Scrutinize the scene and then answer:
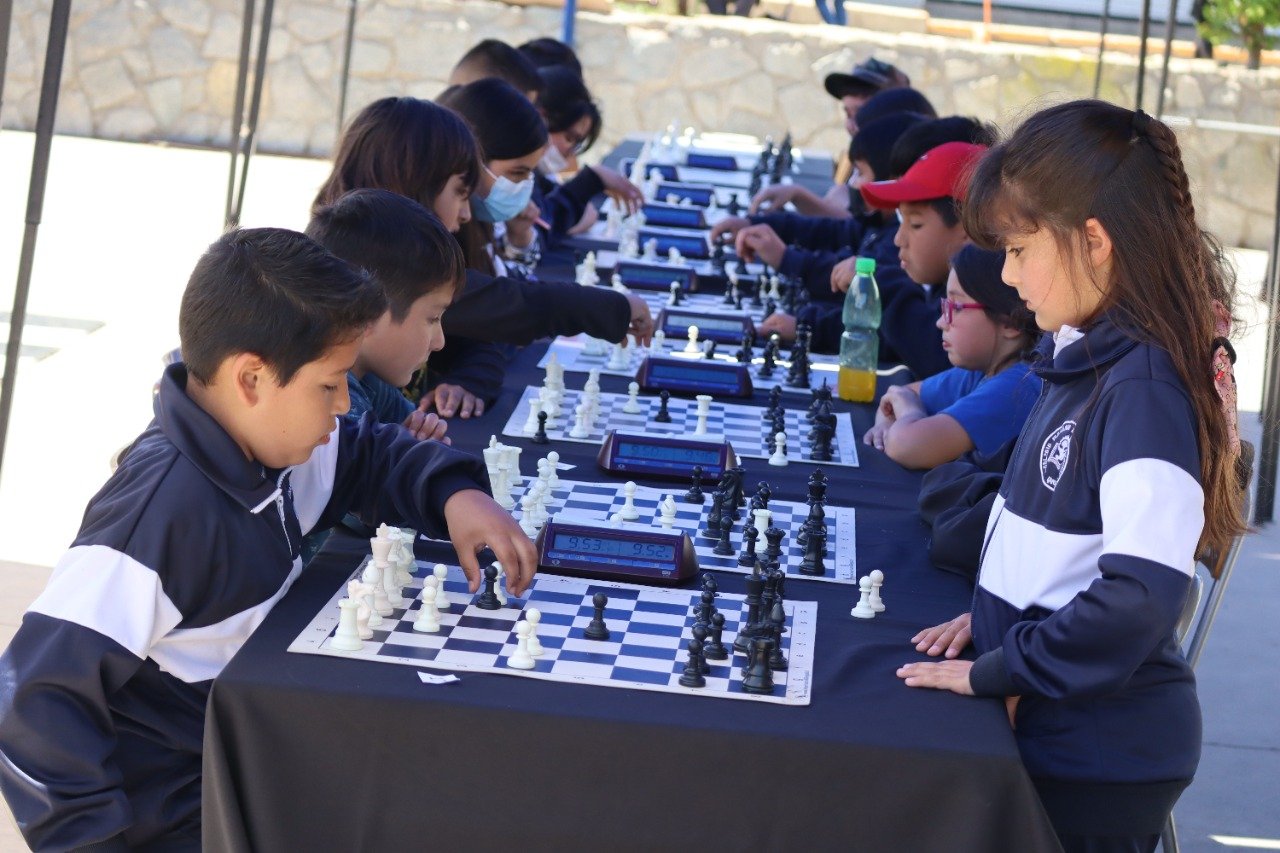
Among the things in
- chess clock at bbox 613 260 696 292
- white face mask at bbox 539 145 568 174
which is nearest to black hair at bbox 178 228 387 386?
chess clock at bbox 613 260 696 292

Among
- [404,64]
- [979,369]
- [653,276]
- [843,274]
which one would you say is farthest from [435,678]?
[404,64]

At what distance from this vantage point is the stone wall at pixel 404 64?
40.7 ft

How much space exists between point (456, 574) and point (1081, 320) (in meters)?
0.95

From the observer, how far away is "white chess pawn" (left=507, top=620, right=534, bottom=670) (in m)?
1.90

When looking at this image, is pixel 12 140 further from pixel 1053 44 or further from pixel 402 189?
pixel 402 189

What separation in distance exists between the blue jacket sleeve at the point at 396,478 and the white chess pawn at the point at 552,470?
293 millimetres

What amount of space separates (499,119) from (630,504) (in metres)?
1.95

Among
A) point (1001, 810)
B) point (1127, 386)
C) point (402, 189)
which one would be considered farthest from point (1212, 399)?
point (402, 189)

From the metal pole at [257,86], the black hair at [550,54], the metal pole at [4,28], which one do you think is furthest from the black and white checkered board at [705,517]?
the black hair at [550,54]

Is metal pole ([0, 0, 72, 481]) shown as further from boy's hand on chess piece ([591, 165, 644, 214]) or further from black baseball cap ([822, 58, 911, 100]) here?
black baseball cap ([822, 58, 911, 100])

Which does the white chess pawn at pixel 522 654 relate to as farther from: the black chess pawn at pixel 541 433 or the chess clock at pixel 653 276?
the chess clock at pixel 653 276

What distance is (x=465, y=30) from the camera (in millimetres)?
12508

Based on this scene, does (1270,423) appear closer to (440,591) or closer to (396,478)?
(396,478)

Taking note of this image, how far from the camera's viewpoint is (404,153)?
337cm
